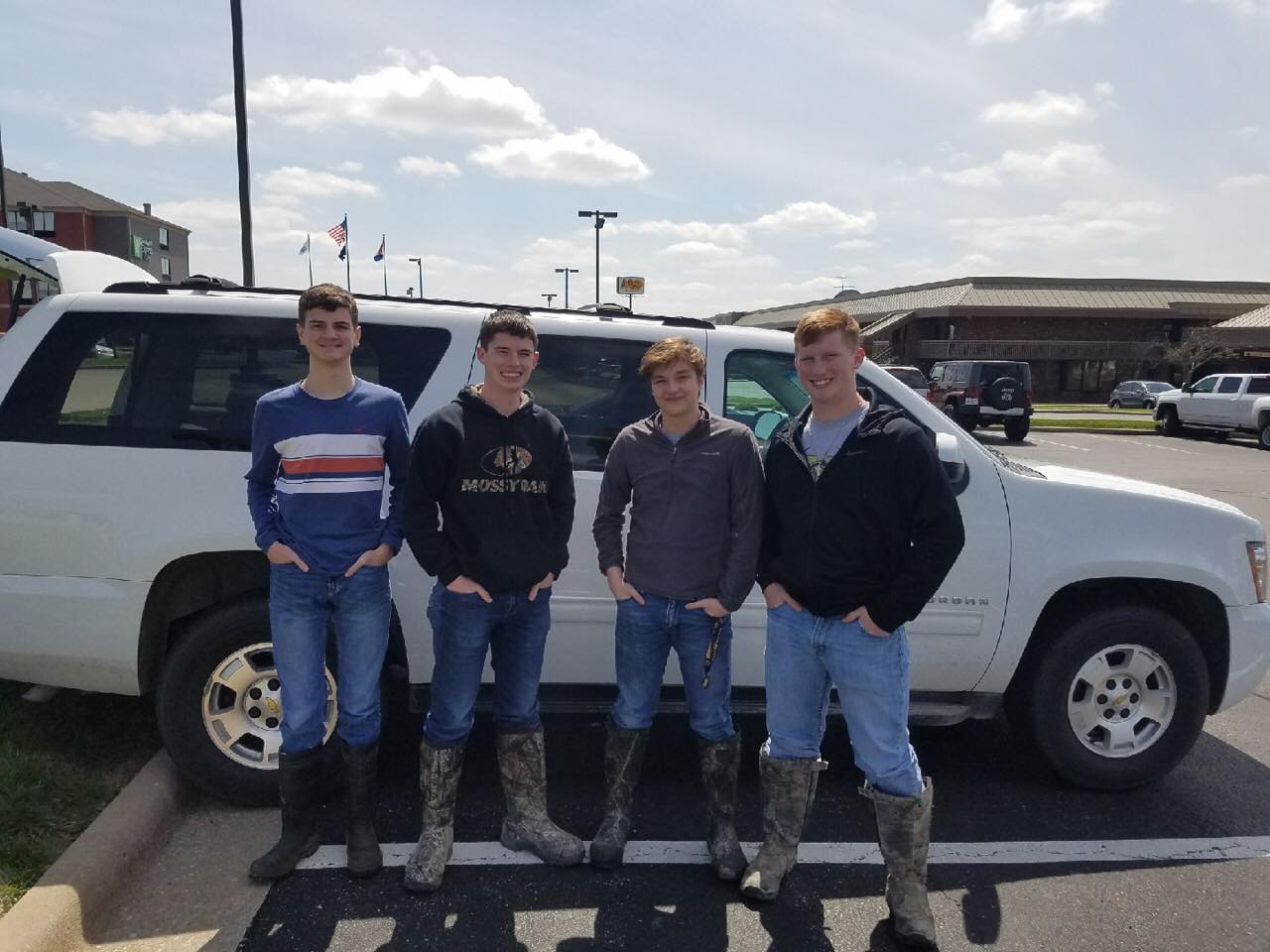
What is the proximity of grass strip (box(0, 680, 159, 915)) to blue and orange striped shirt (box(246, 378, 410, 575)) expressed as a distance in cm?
125

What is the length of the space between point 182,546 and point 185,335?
81cm

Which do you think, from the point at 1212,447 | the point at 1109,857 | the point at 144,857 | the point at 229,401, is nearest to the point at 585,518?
the point at 229,401

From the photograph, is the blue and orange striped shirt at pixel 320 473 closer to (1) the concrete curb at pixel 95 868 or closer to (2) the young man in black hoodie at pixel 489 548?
(2) the young man in black hoodie at pixel 489 548

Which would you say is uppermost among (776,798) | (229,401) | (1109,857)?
(229,401)

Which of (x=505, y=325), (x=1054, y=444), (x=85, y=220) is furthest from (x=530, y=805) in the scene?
(x=85, y=220)

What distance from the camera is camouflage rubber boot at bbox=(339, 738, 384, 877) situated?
3135mm

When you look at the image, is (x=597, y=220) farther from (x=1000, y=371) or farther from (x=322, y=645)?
(x=322, y=645)

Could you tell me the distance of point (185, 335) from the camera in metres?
3.54

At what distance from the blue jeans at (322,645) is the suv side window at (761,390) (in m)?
1.57

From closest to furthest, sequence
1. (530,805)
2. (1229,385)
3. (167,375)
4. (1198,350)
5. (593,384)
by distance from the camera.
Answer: (530,805) < (167,375) < (593,384) < (1229,385) < (1198,350)

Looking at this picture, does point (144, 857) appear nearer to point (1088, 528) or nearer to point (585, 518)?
point (585, 518)

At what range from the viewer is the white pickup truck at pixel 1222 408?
22344mm

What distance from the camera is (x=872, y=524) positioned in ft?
8.75

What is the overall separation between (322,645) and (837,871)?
1.93 meters
